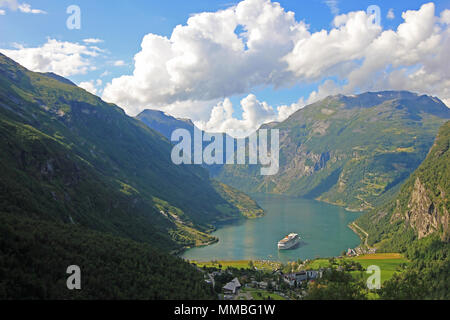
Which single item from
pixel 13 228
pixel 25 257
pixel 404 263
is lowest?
pixel 404 263

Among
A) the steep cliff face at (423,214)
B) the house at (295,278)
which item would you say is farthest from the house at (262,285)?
the steep cliff face at (423,214)

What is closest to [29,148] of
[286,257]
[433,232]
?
[286,257]

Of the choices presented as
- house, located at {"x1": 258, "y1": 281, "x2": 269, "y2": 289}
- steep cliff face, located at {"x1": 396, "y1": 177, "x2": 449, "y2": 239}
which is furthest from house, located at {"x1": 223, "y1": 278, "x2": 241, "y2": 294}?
steep cliff face, located at {"x1": 396, "y1": 177, "x2": 449, "y2": 239}

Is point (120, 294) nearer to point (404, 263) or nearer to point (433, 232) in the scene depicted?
point (404, 263)

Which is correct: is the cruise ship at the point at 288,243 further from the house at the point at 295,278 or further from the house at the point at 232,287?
the house at the point at 232,287

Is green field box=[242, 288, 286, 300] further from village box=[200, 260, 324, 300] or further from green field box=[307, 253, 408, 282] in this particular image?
green field box=[307, 253, 408, 282]
